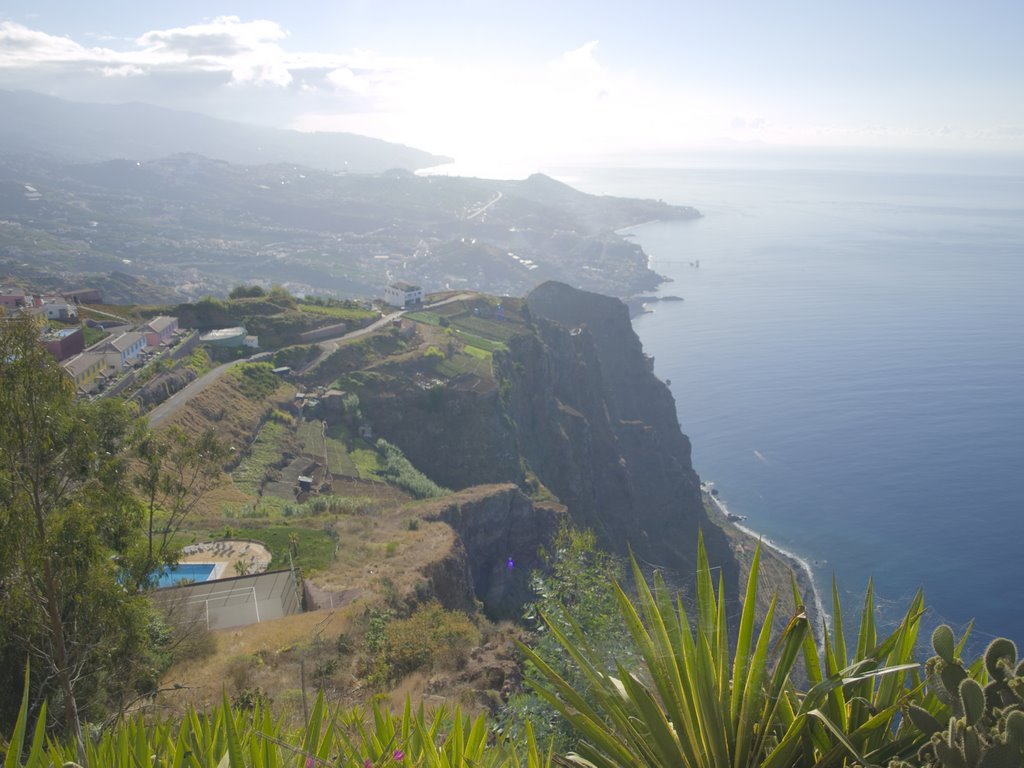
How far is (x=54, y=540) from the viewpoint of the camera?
688cm

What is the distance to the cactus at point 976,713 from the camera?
2.78 metres

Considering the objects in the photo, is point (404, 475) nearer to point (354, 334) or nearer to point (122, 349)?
point (122, 349)

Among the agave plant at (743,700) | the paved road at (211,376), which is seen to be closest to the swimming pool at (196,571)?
the paved road at (211,376)

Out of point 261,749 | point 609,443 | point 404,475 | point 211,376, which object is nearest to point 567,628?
point 261,749

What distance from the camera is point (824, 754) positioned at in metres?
3.60

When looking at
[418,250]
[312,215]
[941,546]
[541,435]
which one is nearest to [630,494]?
[541,435]

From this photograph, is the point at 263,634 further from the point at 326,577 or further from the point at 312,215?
the point at 312,215

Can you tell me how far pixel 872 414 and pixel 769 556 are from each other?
1018 inches

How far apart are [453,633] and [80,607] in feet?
24.2

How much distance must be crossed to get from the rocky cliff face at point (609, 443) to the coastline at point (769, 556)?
2462mm

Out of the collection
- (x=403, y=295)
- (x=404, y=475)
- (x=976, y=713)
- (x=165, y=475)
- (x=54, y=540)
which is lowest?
(x=404, y=475)

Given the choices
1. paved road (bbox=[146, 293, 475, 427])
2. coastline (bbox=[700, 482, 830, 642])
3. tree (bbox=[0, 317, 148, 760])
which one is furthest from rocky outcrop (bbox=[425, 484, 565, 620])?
tree (bbox=[0, 317, 148, 760])

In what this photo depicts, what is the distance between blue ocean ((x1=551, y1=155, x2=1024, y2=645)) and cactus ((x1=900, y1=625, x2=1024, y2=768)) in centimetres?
1222

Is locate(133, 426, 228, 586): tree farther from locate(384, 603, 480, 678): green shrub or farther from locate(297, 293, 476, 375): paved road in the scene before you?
locate(297, 293, 476, 375): paved road
